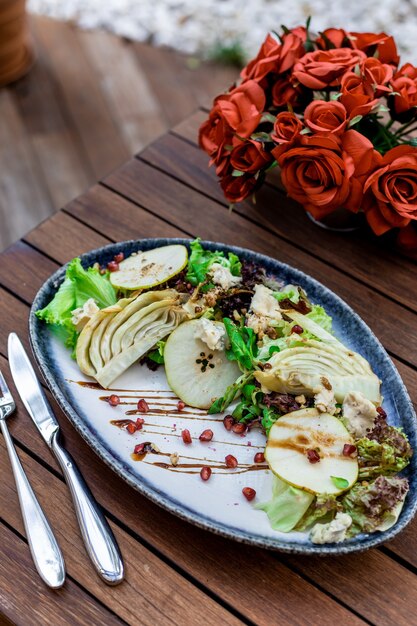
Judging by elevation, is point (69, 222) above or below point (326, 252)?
above

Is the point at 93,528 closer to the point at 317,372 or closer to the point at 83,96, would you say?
the point at 317,372

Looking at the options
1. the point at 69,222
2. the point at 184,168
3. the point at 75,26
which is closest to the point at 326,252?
the point at 184,168

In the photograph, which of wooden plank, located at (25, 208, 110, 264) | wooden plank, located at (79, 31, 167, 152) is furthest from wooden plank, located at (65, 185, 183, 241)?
wooden plank, located at (79, 31, 167, 152)

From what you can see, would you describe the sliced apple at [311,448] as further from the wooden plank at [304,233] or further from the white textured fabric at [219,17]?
the white textured fabric at [219,17]

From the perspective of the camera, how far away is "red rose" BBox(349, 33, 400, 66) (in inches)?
75.2

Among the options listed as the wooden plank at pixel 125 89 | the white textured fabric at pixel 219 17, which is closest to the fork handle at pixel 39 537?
the wooden plank at pixel 125 89

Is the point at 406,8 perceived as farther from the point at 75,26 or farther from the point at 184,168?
the point at 184,168

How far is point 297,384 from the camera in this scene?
59.1 inches

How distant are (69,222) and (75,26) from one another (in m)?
2.83

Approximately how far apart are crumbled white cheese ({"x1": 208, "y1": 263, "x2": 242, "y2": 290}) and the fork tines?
1.76 feet

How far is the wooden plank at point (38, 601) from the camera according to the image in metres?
1.29

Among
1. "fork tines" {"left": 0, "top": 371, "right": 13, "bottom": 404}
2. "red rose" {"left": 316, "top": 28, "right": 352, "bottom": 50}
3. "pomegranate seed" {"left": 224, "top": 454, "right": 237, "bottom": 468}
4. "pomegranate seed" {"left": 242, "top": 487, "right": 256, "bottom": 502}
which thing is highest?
"red rose" {"left": 316, "top": 28, "right": 352, "bottom": 50}

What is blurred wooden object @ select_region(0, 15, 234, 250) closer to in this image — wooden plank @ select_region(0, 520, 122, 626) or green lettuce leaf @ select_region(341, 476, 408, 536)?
wooden plank @ select_region(0, 520, 122, 626)

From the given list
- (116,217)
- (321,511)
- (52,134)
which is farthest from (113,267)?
(52,134)
